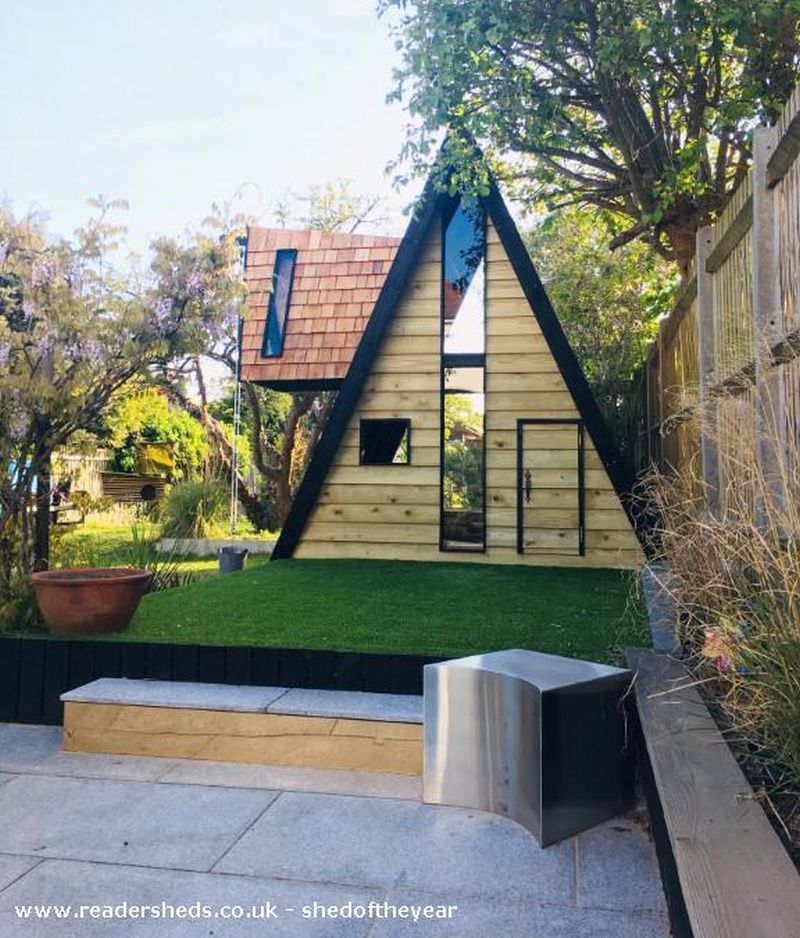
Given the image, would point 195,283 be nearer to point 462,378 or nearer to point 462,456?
point 462,378

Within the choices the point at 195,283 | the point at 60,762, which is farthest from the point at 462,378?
the point at 60,762

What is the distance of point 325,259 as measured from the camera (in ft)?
35.8

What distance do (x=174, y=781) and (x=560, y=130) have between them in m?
7.24

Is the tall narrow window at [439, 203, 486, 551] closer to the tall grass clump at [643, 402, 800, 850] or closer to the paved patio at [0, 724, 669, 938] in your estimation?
the paved patio at [0, 724, 669, 938]

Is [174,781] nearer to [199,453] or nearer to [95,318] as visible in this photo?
[95,318]

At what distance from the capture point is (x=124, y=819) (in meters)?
2.66

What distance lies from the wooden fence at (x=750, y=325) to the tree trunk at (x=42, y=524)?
370 cm

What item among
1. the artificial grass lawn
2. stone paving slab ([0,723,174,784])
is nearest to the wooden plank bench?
the artificial grass lawn

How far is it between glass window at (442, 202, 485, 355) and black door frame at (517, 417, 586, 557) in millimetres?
957

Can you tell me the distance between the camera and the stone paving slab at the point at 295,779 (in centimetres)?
294

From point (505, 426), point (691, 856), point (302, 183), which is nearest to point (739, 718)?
point (691, 856)

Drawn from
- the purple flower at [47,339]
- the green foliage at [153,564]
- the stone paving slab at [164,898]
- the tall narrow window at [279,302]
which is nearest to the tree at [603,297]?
the tall narrow window at [279,302]

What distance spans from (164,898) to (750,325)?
10.5 feet

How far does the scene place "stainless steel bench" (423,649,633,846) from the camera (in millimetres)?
2445
